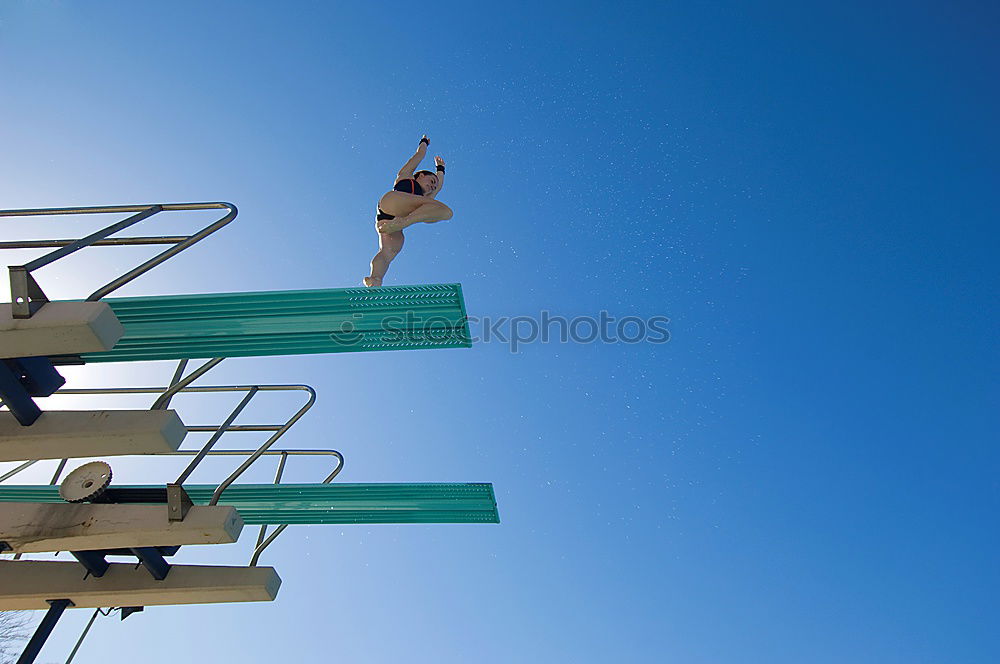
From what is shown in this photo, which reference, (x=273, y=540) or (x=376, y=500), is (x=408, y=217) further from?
(x=273, y=540)

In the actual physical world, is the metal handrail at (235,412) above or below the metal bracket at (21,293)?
above

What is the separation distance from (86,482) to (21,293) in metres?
1.86

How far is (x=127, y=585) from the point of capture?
5.27 metres

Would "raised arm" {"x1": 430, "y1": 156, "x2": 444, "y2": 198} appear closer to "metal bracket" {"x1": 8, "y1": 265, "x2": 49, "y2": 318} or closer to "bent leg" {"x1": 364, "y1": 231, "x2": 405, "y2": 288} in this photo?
"bent leg" {"x1": 364, "y1": 231, "x2": 405, "y2": 288}

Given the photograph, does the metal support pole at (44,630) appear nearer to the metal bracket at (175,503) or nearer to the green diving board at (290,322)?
the metal bracket at (175,503)

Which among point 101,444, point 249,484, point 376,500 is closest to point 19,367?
point 101,444

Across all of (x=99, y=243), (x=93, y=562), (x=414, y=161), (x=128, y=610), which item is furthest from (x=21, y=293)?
(x=414, y=161)

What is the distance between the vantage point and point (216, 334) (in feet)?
13.6

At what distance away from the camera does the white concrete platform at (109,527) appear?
4465 millimetres

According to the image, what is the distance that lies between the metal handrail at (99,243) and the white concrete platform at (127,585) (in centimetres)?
274

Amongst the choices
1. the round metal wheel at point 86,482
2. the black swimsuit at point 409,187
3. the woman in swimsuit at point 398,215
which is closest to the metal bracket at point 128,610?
the round metal wheel at point 86,482

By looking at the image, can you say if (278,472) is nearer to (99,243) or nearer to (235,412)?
(235,412)

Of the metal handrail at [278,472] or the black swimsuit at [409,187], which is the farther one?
the black swimsuit at [409,187]

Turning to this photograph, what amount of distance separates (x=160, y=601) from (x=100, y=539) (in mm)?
1046
